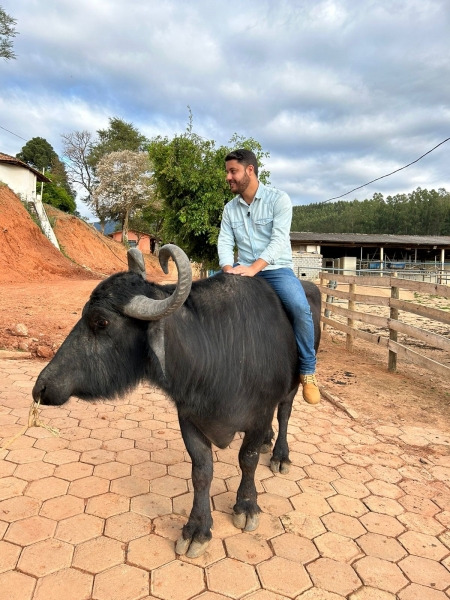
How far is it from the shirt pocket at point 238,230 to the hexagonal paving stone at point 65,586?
2334 mm

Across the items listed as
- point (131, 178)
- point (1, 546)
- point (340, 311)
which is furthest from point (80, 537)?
point (131, 178)

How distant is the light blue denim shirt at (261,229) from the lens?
2785 mm

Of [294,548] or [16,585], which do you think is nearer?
[16,585]

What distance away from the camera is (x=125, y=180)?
3344cm

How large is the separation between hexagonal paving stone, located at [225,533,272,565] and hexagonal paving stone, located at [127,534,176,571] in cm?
34

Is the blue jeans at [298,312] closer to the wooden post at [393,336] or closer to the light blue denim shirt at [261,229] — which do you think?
the light blue denim shirt at [261,229]

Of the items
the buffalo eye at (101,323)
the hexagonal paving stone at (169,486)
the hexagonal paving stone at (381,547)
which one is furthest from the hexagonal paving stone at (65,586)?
the hexagonal paving stone at (381,547)

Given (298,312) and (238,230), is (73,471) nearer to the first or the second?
(298,312)

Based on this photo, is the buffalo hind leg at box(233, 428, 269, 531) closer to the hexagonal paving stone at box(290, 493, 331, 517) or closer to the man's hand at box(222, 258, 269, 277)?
the hexagonal paving stone at box(290, 493, 331, 517)

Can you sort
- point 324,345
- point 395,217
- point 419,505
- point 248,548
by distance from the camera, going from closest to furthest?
point 248,548, point 419,505, point 324,345, point 395,217

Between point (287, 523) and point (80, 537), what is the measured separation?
1.29 metres

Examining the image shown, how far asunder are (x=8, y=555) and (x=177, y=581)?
37.6 inches

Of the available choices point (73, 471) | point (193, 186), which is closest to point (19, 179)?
point (193, 186)

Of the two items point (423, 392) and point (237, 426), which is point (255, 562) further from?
point (423, 392)
